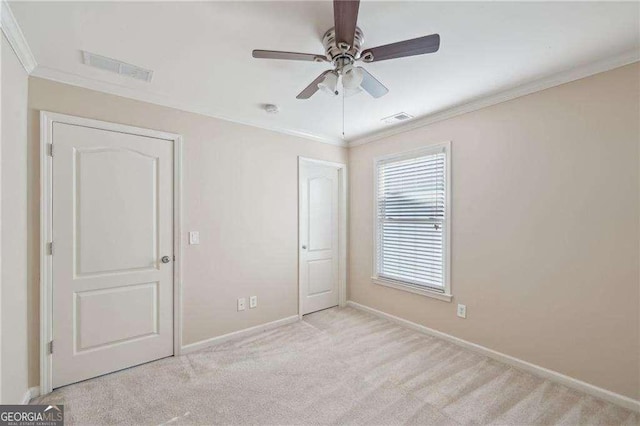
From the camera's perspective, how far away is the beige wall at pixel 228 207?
253 centimetres

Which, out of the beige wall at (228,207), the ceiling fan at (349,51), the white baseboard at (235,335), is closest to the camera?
the ceiling fan at (349,51)

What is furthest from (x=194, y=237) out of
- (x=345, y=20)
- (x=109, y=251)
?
(x=345, y=20)

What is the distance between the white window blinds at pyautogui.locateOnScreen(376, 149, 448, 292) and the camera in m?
3.11

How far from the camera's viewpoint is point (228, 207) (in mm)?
3051

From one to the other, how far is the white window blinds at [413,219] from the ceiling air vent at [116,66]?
267 cm

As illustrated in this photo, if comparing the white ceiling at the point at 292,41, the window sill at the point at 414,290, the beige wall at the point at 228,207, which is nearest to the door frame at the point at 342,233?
the window sill at the point at 414,290

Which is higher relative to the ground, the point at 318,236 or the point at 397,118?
the point at 397,118

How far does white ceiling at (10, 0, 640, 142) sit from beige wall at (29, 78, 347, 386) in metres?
0.21

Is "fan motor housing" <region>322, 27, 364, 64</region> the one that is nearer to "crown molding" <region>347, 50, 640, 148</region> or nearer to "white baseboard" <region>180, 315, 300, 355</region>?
"crown molding" <region>347, 50, 640, 148</region>

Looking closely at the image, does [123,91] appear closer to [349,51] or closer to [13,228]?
[13,228]

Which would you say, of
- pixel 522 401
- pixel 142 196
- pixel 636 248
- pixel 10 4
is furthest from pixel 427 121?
pixel 10 4

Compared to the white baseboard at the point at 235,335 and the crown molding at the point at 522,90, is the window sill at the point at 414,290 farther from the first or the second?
the crown molding at the point at 522,90

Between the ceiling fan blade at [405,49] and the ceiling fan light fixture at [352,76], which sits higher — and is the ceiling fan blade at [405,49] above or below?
above

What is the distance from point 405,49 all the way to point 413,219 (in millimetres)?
2136
